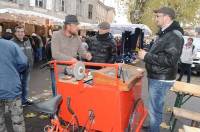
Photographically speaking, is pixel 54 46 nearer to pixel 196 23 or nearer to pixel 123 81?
pixel 123 81

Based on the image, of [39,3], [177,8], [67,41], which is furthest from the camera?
[177,8]

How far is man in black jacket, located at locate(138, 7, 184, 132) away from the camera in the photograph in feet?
15.2

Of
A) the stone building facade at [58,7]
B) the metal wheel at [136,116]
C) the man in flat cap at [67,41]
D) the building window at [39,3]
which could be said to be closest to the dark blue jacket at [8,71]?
the man in flat cap at [67,41]

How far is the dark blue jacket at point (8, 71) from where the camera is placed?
13.7 ft

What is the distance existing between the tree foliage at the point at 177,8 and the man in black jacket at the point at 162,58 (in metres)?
25.4

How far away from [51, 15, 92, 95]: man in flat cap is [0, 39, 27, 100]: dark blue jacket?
3.45 ft

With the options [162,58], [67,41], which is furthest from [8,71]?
[162,58]

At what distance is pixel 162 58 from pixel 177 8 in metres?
31.0

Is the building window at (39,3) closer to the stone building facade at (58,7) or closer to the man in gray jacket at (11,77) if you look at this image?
the stone building facade at (58,7)

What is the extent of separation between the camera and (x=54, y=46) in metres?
5.38

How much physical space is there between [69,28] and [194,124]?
104 inches

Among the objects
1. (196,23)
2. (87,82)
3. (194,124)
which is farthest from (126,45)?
(196,23)

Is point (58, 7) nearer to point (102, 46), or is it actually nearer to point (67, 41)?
point (102, 46)

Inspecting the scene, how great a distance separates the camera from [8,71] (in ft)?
13.8
